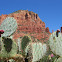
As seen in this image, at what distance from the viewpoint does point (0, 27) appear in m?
3.68

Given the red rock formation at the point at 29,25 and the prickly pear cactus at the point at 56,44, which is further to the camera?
the red rock formation at the point at 29,25

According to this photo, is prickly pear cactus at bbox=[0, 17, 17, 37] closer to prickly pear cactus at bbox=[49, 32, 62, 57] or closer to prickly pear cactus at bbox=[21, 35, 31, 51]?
prickly pear cactus at bbox=[21, 35, 31, 51]

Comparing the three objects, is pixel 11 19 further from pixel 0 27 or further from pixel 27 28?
pixel 27 28

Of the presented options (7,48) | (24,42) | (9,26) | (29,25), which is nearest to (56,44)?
(24,42)

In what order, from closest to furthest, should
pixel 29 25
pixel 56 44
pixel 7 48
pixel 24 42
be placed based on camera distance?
pixel 7 48 → pixel 24 42 → pixel 56 44 → pixel 29 25

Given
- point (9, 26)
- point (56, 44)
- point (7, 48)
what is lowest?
point (7, 48)

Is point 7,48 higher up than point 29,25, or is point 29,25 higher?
point 29,25

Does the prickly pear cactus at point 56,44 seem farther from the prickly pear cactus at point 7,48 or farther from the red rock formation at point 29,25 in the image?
the red rock formation at point 29,25

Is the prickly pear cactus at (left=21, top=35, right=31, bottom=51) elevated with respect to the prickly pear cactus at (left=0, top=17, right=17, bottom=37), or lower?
lower

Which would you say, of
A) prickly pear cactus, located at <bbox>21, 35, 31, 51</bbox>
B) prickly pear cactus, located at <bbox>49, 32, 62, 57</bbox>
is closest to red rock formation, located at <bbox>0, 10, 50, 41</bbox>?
prickly pear cactus, located at <bbox>49, 32, 62, 57</bbox>

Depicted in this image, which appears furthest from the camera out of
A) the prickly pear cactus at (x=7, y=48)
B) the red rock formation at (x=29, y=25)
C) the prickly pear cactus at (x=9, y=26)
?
the red rock formation at (x=29, y=25)

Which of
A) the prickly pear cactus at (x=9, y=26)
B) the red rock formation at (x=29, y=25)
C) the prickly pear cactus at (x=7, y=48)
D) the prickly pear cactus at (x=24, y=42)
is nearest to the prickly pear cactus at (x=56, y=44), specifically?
the prickly pear cactus at (x=24, y=42)

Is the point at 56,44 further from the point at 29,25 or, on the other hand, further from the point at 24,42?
the point at 29,25

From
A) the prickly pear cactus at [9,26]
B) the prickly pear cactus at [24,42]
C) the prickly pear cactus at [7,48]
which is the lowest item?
the prickly pear cactus at [7,48]
